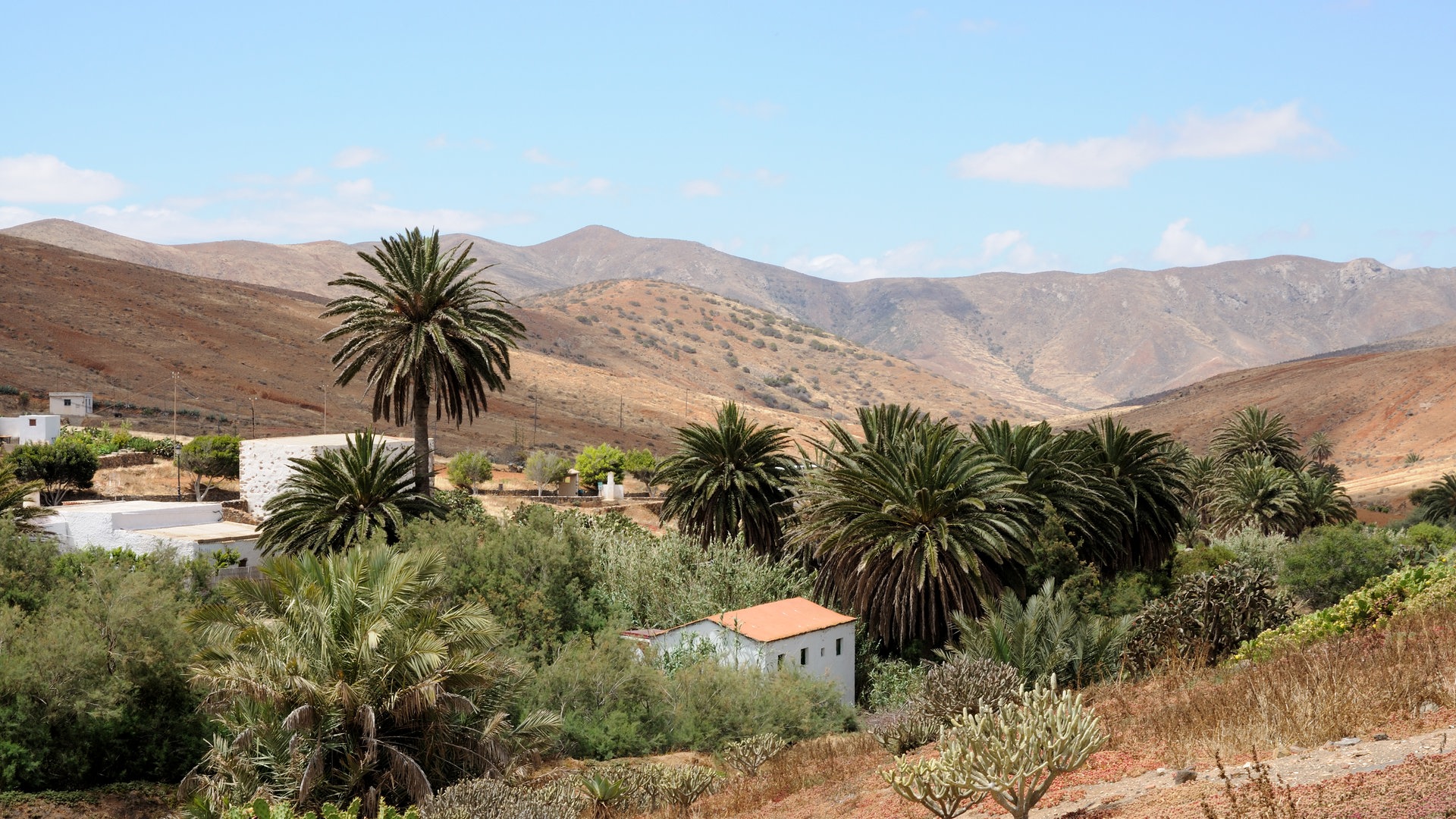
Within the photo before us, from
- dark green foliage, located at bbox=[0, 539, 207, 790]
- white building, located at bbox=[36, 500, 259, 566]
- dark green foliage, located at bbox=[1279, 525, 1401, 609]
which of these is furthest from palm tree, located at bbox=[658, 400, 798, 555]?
dark green foliage, located at bbox=[1279, 525, 1401, 609]

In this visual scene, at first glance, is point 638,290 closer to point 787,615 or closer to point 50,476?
point 50,476

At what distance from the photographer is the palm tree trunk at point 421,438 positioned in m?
30.2

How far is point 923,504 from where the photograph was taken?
2803 cm

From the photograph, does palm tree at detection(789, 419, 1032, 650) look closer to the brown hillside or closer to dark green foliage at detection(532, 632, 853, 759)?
dark green foliage at detection(532, 632, 853, 759)

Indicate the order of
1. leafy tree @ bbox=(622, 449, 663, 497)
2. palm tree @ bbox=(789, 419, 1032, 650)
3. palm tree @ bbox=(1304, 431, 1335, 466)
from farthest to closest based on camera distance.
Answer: palm tree @ bbox=(1304, 431, 1335, 466) → leafy tree @ bbox=(622, 449, 663, 497) → palm tree @ bbox=(789, 419, 1032, 650)

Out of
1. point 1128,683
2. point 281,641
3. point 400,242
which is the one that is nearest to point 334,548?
point 400,242

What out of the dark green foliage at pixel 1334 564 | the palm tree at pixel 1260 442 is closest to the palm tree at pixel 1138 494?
the dark green foliage at pixel 1334 564

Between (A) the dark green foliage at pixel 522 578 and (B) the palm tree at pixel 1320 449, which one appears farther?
(B) the palm tree at pixel 1320 449

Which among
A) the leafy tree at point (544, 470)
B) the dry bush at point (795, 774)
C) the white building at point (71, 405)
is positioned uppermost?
the white building at point (71, 405)

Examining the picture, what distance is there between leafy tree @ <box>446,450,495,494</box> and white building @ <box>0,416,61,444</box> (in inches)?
736

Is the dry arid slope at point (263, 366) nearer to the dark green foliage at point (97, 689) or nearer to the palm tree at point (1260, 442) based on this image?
the palm tree at point (1260, 442)

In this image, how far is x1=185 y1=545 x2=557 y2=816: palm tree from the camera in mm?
16406

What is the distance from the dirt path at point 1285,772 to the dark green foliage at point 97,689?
16687 mm

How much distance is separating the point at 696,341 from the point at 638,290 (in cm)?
2365
